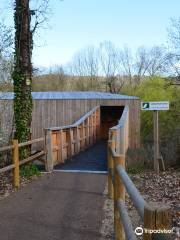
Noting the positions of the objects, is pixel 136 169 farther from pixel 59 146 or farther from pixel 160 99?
pixel 160 99

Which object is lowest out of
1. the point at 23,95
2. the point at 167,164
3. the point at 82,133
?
the point at 167,164

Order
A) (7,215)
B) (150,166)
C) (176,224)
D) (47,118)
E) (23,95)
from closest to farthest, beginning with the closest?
(176,224)
(7,215)
(23,95)
(150,166)
(47,118)

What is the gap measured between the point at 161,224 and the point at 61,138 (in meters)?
11.3

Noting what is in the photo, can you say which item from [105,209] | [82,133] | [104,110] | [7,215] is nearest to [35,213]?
[7,215]

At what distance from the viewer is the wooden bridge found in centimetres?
235

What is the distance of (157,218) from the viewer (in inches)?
90.7

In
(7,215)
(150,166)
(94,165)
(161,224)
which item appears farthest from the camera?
(150,166)

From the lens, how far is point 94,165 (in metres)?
13.1

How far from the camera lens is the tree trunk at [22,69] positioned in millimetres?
11234

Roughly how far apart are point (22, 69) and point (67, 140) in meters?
4.02

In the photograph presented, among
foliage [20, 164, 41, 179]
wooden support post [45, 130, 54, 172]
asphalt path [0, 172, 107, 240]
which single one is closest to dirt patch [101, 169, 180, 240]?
asphalt path [0, 172, 107, 240]

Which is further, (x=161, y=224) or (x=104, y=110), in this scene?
(x=104, y=110)

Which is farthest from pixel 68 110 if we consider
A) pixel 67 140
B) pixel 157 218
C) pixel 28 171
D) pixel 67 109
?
pixel 157 218

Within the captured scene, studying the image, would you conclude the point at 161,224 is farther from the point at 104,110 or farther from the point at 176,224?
the point at 104,110
